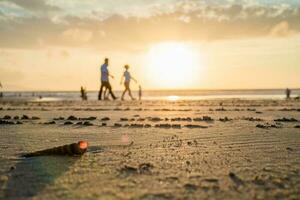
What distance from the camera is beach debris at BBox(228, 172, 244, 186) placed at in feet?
10.7

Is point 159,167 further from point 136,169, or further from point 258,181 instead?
point 258,181

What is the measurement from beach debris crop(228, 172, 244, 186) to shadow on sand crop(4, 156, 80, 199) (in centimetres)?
129

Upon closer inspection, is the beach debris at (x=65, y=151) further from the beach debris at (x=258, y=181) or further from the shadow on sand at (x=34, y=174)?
the beach debris at (x=258, y=181)

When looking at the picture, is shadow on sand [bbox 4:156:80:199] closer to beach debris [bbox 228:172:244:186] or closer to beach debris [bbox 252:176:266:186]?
beach debris [bbox 228:172:244:186]

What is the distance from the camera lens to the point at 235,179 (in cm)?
338

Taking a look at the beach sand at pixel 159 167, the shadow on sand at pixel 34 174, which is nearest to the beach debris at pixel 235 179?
the beach sand at pixel 159 167

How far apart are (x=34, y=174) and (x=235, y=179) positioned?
152cm

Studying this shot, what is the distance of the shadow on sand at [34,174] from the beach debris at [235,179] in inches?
50.9

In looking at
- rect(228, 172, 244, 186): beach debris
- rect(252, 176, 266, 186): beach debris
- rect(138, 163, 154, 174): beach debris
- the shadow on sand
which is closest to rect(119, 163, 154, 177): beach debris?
rect(138, 163, 154, 174): beach debris

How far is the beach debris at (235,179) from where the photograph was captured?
3.27 metres

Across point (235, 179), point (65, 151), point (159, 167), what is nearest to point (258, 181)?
point (235, 179)

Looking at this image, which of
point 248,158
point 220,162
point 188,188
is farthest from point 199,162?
point 188,188

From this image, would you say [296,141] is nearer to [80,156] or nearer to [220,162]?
[220,162]

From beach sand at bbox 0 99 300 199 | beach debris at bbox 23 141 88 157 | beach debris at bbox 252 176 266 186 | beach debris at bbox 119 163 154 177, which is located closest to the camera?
beach sand at bbox 0 99 300 199
